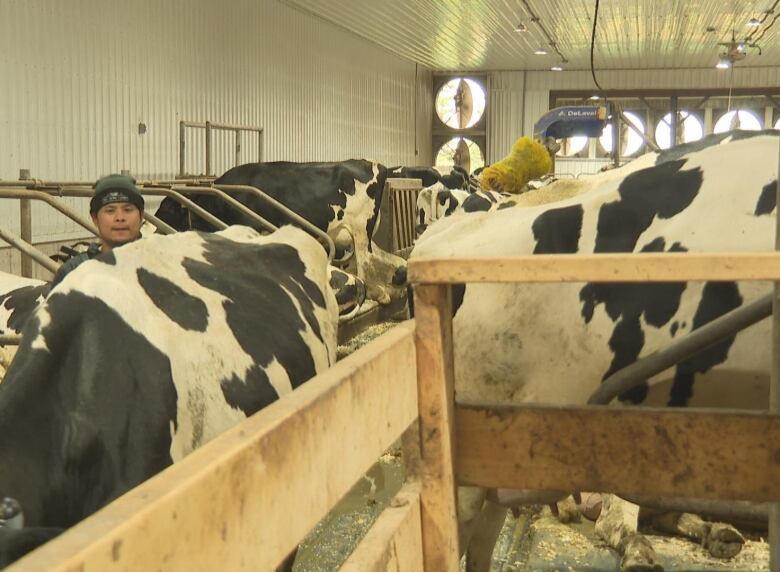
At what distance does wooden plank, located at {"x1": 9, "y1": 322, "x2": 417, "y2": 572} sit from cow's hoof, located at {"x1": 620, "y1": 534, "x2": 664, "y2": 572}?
3.07 m

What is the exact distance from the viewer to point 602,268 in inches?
79.4

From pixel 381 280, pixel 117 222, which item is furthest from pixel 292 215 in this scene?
pixel 381 280

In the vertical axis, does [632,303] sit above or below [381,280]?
above

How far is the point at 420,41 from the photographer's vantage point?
75.3 feet

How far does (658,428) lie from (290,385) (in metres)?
1.81

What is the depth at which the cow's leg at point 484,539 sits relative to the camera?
413 centimetres

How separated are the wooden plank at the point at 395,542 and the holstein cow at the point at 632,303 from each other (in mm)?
1073

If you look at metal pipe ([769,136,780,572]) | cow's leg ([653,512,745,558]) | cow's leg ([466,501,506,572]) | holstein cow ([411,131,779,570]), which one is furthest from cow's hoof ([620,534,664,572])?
metal pipe ([769,136,780,572])

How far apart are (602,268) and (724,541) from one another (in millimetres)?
3330

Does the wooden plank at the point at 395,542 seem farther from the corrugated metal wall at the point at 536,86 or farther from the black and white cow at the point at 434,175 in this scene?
the corrugated metal wall at the point at 536,86

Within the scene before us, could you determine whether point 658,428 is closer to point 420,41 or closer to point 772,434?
point 772,434

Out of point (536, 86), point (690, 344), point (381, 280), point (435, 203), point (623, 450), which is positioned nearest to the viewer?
point (623, 450)

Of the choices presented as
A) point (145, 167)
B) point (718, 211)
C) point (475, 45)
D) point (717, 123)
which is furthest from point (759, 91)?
point (718, 211)

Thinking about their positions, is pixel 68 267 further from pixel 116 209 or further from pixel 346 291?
pixel 346 291
